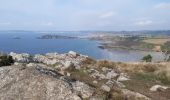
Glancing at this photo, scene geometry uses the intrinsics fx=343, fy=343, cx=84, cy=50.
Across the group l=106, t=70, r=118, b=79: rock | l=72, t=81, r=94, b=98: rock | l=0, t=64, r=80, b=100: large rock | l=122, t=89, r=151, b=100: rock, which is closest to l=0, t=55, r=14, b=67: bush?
l=106, t=70, r=118, b=79: rock

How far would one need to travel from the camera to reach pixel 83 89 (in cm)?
1722

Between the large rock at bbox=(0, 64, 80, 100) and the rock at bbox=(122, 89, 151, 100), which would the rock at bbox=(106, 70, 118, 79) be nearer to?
the rock at bbox=(122, 89, 151, 100)

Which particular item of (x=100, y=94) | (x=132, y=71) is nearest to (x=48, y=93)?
(x=100, y=94)

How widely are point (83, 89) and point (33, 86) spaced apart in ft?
8.24

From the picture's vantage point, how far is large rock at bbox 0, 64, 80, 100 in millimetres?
16133

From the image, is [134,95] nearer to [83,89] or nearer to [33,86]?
[83,89]

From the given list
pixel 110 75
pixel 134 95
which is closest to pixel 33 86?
pixel 134 95

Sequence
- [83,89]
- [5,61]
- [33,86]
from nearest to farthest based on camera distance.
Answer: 1. [33,86]
2. [83,89]
3. [5,61]

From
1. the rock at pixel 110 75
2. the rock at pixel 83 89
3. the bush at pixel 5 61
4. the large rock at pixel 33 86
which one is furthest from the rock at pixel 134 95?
the bush at pixel 5 61

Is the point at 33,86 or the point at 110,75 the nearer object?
the point at 33,86

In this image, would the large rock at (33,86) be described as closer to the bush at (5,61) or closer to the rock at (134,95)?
the rock at (134,95)

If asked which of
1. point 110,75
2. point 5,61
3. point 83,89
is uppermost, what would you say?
point 83,89

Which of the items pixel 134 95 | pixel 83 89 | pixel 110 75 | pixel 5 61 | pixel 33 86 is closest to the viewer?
pixel 33 86

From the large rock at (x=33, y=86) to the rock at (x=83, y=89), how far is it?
376mm
